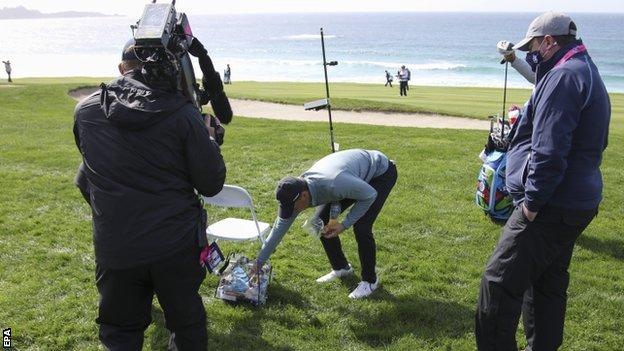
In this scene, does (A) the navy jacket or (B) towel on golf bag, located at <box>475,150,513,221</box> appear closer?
(A) the navy jacket

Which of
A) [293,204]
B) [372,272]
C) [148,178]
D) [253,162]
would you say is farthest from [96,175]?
[253,162]

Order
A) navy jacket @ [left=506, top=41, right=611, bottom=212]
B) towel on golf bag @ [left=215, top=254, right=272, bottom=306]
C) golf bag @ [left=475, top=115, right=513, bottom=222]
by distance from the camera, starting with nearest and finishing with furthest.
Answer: navy jacket @ [left=506, top=41, right=611, bottom=212]
towel on golf bag @ [left=215, top=254, right=272, bottom=306]
golf bag @ [left=475, top=115, right=513, bottom=222]

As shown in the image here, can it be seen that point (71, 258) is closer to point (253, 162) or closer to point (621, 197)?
point (253, 162)

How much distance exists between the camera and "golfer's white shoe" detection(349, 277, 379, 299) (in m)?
5.03

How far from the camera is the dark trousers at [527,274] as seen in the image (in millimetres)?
3480

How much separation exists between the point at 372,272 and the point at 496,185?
2528 mm

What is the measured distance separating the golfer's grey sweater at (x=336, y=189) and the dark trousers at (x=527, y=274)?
1266 mm

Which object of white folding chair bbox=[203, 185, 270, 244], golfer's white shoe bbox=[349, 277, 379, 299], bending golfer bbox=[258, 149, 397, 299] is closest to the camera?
bending golfer bbox=[258, 149, 397, 299]

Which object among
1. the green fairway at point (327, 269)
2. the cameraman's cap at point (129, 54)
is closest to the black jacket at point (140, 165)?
the cameraman's cap at point (129, 54)

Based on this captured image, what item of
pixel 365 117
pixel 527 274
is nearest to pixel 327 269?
pixel 527 274

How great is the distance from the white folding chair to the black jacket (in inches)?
83.8

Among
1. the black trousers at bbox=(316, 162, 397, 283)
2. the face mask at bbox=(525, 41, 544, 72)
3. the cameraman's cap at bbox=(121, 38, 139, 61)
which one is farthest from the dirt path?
the cameraman's cap at bbox=(121, 38, 139, 61)

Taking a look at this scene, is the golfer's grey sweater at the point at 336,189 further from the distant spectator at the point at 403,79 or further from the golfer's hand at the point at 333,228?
the distant spectator at the point at 403,79

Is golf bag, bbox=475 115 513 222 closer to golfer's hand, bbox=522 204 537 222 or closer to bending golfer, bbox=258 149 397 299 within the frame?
bending golfer, bbox=258 149 397 299
